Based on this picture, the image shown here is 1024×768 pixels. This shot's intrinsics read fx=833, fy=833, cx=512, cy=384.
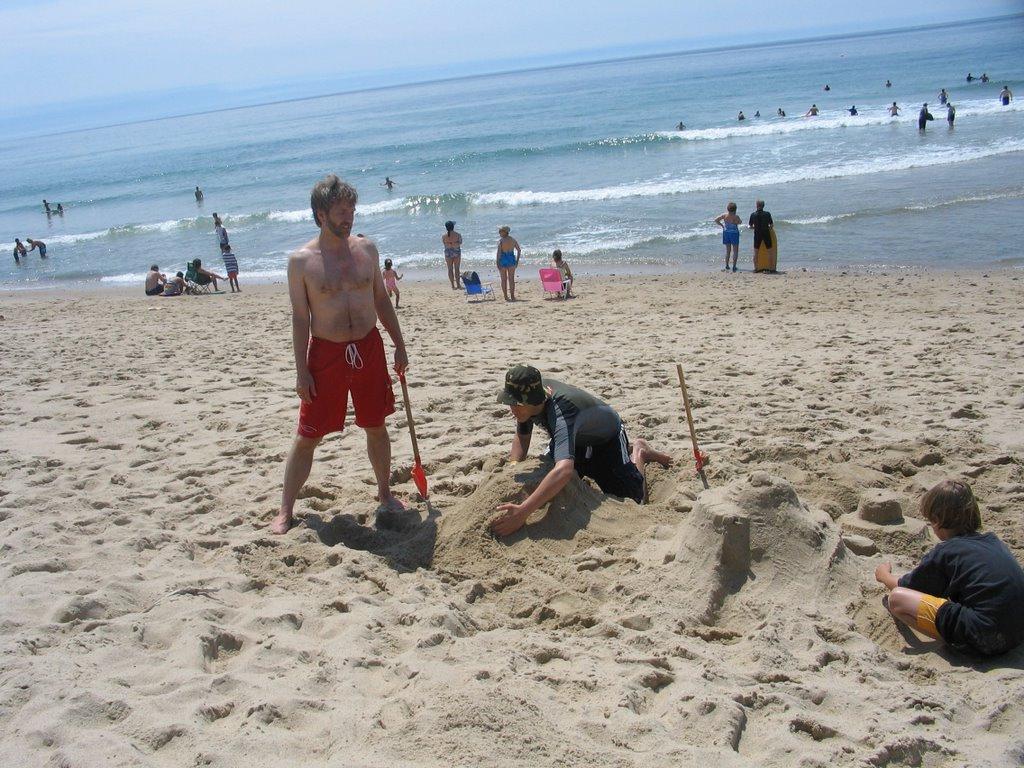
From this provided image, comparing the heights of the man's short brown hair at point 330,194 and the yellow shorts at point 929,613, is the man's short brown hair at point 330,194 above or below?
above

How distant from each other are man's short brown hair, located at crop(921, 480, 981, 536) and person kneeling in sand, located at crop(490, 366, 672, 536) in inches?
65.9

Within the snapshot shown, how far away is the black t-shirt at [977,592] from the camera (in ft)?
10.5

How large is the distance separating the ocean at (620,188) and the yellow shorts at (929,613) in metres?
12.4

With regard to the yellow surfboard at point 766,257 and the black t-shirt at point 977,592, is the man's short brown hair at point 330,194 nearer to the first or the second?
the black t-shirt at point 977,592

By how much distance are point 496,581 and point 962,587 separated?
1995 mm

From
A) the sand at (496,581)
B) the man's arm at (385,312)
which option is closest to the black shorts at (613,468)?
the sand at (496,581)

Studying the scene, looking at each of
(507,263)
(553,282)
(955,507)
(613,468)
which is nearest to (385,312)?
(613,468)

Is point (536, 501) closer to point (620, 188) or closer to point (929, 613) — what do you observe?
point (929, 613)

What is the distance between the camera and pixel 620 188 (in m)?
27.3

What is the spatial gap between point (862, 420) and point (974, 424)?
72 centimetres

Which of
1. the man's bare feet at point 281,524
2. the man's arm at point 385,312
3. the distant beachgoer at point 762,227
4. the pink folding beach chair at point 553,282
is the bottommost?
the man's bare feet at point 281,524

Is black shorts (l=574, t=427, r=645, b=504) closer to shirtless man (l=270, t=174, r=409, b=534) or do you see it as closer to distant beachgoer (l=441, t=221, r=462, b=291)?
shirtless man (l=270, t=174, r=409, b=534)

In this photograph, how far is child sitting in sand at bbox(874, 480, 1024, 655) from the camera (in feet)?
10.5

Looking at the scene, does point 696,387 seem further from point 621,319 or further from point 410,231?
point 410,231
